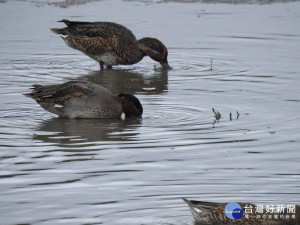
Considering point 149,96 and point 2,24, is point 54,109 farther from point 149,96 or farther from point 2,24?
point 2,24

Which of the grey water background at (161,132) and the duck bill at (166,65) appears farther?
the duck bill at (166,65)

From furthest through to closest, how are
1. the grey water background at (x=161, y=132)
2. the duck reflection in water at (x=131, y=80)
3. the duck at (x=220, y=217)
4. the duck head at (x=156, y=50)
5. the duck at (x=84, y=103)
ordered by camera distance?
the duck head at (x=156, y=50) < the duck reflection in water at (x=131, y=80) < the duck at (x=84, y=103) < the grey water background at (x=161, y=132) < the duck at (x=220, y=217)

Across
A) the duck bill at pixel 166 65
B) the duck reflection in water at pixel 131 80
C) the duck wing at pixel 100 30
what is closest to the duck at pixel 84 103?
the duck reflection in water at pixel 131 80

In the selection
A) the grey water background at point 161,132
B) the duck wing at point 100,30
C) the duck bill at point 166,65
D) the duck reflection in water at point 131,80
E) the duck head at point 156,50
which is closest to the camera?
the grey water background at point 161,132

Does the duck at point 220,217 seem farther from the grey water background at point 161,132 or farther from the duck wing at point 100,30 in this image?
the duck wing at point 100,30

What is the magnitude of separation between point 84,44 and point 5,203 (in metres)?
9.07

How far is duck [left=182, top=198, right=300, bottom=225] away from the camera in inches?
245

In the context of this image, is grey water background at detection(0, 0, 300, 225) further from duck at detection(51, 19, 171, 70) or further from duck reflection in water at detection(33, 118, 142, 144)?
duck at detection(51, 19, 171, 70)

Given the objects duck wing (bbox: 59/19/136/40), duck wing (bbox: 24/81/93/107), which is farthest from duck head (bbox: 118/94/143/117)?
duck wing (bbox: 59/19/136/40)

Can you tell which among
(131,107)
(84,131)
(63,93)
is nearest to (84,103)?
(63,93)

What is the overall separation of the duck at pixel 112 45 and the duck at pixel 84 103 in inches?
177

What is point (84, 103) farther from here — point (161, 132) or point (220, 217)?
point (220, 217)

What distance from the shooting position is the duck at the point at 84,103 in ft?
36.2

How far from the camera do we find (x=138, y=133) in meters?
10.0
